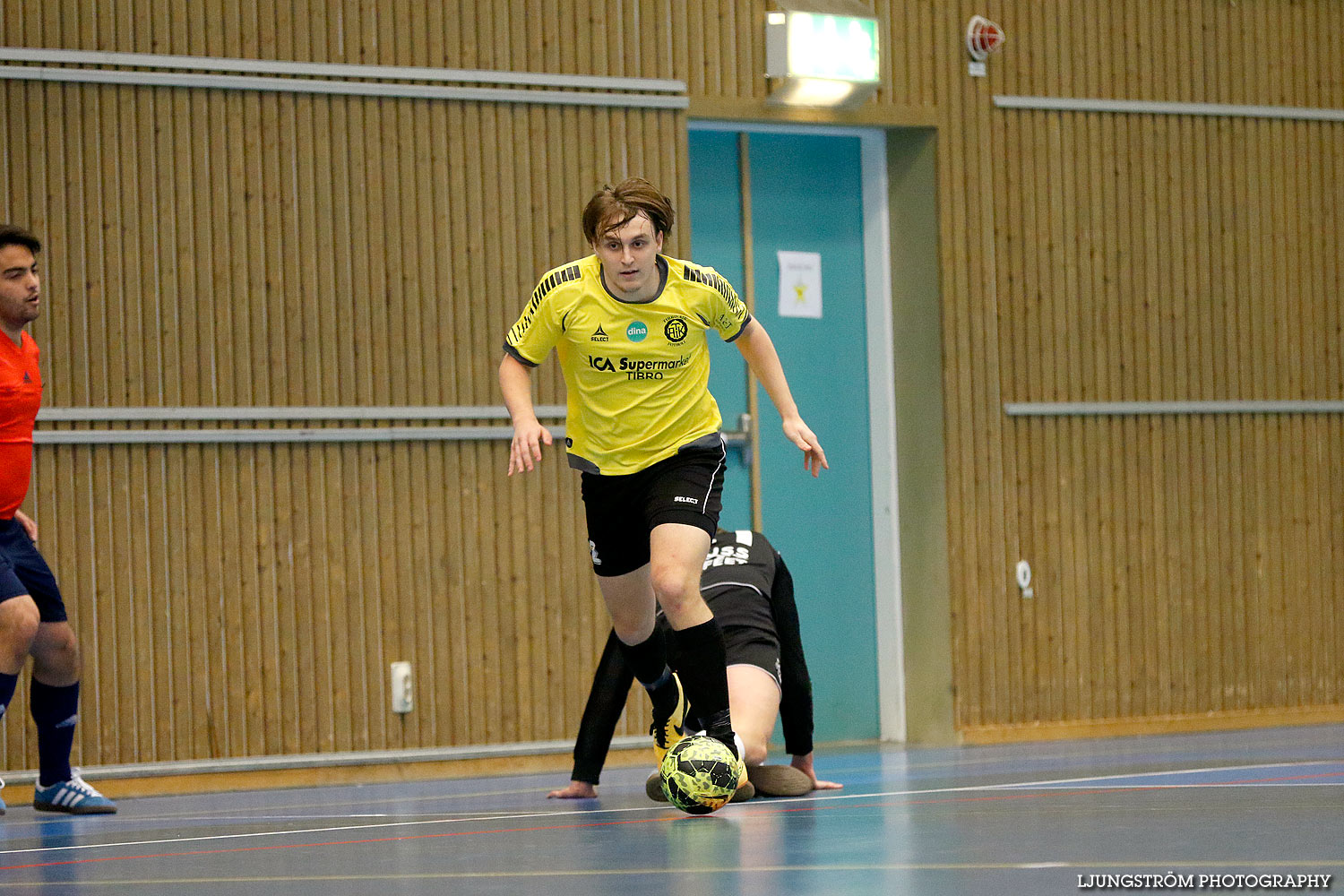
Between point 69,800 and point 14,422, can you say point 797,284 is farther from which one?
point 69,800

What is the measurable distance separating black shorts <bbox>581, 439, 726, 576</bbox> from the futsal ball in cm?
65

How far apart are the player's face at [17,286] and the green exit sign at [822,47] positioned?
4.02 meters

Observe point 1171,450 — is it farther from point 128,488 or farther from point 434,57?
point 128,488

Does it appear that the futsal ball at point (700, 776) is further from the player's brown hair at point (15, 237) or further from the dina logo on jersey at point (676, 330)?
the player's brown hair at point (15, 237)

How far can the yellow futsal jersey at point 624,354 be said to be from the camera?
464cm

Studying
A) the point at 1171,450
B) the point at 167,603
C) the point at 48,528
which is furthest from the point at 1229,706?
the point at 48,528

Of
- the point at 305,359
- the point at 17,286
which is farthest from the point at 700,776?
the point at 305,359

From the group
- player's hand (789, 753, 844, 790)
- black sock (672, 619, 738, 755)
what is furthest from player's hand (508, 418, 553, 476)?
player's hand (789, 753, 844, 790)

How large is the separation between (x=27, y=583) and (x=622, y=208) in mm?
2423

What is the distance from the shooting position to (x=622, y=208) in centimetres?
454

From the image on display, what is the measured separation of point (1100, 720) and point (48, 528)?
17.2ft

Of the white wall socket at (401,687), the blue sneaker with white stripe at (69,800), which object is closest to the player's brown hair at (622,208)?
the blue sneaker with white stripe at (69,800)

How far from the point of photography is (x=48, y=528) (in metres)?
7.00

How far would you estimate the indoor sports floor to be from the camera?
9.62ft
